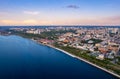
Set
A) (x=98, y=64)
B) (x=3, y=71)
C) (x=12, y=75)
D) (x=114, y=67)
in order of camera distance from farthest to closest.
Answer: (x=98, y=64) → (x=114, y=67) → (x=3, y=71) → (x=12, y=75)

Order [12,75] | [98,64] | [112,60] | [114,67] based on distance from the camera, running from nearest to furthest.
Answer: [12,75], [114,67], [98,64], [112,60]

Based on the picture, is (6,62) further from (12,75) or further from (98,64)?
(98,64)

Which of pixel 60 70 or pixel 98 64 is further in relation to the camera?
pixel 98 64

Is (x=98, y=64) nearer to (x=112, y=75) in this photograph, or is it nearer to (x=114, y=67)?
(x=114, y=67)

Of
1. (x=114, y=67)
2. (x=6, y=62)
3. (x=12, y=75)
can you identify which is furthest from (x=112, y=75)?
(x=6, y=62)

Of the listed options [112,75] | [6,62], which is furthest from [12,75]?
[112,75]

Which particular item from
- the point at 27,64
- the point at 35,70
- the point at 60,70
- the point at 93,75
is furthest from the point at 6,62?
the point at 93,75

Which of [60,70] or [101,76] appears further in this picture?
[60,70]

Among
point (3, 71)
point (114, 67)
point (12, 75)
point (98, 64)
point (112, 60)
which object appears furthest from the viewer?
point (112, 60)
